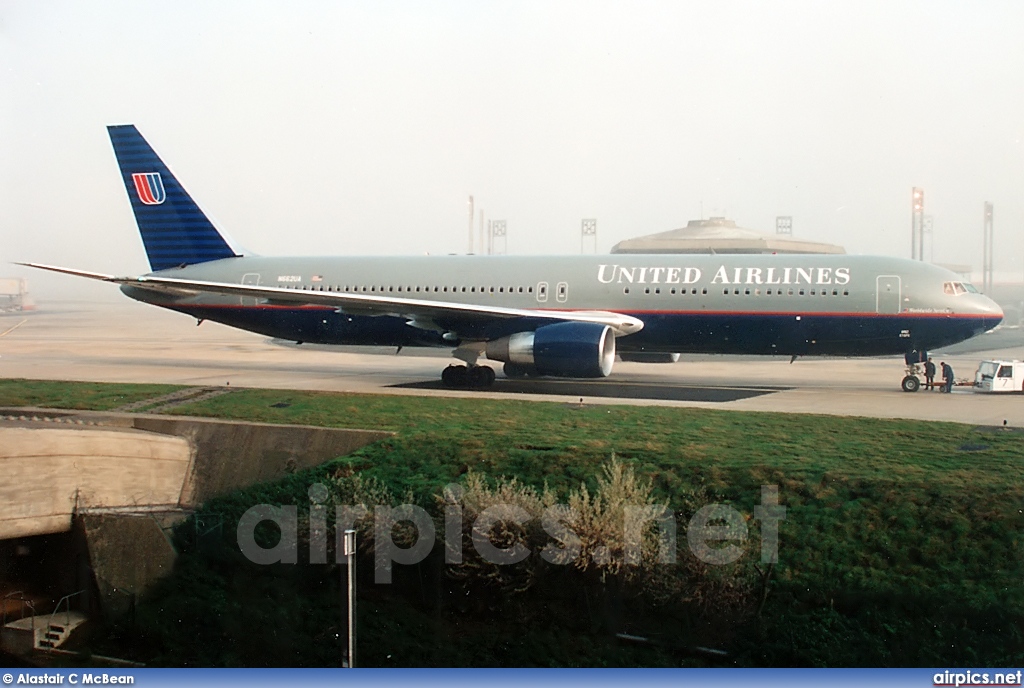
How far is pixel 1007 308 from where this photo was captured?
24.5 meters

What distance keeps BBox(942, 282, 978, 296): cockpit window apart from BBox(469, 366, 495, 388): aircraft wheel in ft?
34.8

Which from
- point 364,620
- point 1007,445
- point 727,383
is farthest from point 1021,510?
point 727,383

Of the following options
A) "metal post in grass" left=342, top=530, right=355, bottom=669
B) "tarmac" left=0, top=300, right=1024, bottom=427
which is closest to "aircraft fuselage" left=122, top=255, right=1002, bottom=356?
"tarmac" left=0, top=300, right=1024, bottom=427

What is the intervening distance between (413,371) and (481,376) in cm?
468

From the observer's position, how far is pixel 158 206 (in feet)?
83.4

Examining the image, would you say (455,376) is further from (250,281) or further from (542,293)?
(250,281)

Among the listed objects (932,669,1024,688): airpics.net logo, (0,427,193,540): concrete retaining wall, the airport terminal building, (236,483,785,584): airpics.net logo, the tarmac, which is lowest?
(932,669,1024,688): airpics.net logo

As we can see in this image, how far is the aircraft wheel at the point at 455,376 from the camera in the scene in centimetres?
2194

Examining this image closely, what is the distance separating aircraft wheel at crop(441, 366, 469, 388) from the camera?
2194 cm

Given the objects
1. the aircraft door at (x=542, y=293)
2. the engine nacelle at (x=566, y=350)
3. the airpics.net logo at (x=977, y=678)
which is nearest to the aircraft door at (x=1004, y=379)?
the engine nacelle at (x=566, y=350)

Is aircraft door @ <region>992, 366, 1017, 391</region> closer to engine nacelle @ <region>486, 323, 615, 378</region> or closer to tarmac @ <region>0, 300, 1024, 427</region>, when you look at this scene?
tarmac @ <region>0, 300, 1024, 427</region>

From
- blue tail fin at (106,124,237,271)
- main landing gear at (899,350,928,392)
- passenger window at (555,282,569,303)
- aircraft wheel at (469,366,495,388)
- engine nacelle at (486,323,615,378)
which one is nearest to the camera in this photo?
engine nacelle at (486,323,615,378)

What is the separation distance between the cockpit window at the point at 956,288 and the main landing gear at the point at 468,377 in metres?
10.6

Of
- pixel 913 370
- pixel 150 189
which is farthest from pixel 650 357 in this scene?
pixel 150 189
